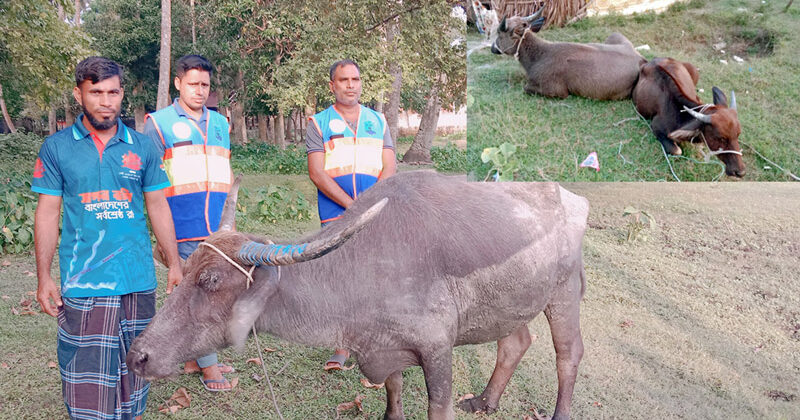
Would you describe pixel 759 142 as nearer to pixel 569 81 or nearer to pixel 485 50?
pixel 569 81

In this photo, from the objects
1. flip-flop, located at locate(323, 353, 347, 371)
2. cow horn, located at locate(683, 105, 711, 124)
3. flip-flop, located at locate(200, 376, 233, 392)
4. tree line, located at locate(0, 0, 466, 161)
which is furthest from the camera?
tree line, located at locate(0, 0, 466, 161)

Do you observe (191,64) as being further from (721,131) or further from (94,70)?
(721,131)

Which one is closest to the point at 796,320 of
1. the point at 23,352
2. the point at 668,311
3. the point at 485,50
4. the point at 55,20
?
the point at 668,311

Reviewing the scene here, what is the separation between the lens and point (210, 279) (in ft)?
8.67

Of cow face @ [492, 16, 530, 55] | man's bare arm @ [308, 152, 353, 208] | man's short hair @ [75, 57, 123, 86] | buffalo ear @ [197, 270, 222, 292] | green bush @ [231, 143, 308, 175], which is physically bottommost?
green bush @ [231, 143, 308, 175]

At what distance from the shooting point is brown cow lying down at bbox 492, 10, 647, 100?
3738mm

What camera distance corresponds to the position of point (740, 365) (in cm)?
468

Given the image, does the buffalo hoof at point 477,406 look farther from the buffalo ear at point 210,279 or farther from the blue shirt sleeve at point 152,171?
the blue shirt sleeve at point 152,171

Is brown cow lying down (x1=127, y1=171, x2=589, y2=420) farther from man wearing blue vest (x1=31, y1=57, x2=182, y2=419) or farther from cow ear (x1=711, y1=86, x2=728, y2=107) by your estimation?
cow ear (x1=711, y1=86, x2=728, y2=107)

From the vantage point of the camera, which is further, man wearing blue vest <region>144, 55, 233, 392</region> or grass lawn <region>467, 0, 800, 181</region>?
man wearing blue vest <region>144, 55, 233, 392</region>

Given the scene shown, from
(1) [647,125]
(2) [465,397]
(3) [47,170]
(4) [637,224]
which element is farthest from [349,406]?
(4) [637,224]

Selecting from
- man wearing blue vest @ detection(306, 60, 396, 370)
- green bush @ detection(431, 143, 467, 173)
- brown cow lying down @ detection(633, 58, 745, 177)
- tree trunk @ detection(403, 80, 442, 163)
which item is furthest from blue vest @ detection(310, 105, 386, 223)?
tree trunk @ detection(403, 80, 442, 163)

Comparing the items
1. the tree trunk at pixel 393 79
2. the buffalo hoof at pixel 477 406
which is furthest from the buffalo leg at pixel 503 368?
the tree trunk at pixel 393 79

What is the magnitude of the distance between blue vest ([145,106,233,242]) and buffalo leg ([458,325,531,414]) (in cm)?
244
